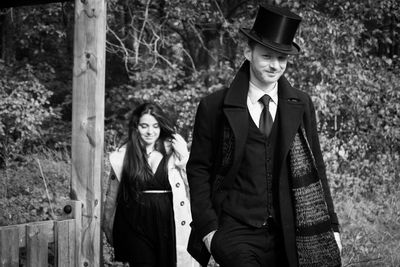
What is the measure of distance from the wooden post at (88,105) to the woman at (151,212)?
0.49 metres

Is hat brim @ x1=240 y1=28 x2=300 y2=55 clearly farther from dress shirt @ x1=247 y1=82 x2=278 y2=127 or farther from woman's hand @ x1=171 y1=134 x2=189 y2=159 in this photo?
woman's hand @ x1=171 y1=134 x2=189 y2=159

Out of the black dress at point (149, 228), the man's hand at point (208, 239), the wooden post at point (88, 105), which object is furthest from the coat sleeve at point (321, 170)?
the black dress at point (149, 228)

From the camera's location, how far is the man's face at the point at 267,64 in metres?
3.96

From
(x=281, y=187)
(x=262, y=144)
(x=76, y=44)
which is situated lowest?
(x=281, y=187)

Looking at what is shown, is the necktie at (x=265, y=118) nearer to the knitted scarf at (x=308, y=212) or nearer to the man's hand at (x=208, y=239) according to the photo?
the knitted scarf at (x=308, y=212)

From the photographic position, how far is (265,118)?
13.1ft

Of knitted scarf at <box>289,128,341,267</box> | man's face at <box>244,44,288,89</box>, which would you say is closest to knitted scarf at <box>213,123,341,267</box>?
knitted scarf at <box>289,128,341,267</box>

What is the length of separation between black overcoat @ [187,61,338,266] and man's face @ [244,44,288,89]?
0.14 metres

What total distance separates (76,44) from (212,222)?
7.75 ft

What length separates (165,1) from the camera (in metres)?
14.3

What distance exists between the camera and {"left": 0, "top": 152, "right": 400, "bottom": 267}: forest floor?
8195mm

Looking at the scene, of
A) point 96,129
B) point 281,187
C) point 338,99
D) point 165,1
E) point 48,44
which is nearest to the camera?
point 281,187

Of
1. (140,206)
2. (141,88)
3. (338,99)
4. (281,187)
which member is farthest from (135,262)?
(141,88)

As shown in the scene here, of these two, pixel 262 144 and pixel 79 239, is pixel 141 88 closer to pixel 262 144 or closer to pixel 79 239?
pixel 79 239
